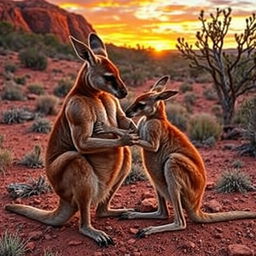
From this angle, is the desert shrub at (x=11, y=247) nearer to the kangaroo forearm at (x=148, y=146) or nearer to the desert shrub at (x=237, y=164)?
the kangaroo forearm at (x=148, y=146)

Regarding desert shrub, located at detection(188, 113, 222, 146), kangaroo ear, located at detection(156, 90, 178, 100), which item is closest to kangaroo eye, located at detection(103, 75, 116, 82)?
kangaroo ear, located at detection(156, 90, 178, 100)

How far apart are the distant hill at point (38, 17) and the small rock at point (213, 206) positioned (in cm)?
7147

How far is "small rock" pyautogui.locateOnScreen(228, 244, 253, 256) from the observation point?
623cm

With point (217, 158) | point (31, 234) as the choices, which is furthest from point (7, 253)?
point (217, 158)

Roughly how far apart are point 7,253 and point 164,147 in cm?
255

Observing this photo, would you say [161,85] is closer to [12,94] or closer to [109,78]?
[109,78]

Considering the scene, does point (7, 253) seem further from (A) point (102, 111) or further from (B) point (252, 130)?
(B) point (252, 130)

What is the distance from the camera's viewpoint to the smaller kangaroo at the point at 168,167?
20.9ft

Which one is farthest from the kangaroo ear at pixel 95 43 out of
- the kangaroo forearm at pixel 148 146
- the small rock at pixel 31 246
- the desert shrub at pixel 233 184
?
the desert shrub at pixel 233 184

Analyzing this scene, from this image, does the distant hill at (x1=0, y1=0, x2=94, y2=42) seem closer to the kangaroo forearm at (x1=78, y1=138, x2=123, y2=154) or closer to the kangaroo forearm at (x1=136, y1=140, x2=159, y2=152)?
the kangaroo forearm at (x1=136, y1=140, x2=159, y2=152)

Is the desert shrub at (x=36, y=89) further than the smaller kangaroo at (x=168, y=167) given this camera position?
Yes

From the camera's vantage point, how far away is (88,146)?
611cm

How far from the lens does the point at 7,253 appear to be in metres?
6.06

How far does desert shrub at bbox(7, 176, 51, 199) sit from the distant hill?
229 ft
